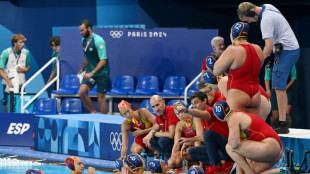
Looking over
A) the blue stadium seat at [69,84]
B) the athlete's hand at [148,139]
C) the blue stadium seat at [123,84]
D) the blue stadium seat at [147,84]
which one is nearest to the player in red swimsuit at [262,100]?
the athlete's hand at [148,139]

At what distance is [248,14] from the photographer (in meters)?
7.88

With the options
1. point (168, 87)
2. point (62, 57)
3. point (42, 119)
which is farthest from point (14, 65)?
point (168, 87)

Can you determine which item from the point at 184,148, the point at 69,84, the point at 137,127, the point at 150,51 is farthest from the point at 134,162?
the point at 69,84

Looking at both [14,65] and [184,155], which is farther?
[14,65]

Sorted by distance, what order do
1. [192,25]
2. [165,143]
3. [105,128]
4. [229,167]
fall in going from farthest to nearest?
[192,25] < [105,128] < [165,143] < [229,167]

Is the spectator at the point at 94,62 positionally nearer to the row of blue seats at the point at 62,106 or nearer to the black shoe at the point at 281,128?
the row of blue seats at the point at 62,106

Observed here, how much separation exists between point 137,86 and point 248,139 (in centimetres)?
637

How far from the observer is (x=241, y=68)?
299 inches

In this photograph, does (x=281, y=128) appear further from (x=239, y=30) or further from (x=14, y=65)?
(x=14, y=65)

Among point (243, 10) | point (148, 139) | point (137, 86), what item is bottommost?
point (148, 139)

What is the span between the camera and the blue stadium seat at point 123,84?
1366 cm

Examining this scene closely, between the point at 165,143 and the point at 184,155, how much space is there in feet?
1.44

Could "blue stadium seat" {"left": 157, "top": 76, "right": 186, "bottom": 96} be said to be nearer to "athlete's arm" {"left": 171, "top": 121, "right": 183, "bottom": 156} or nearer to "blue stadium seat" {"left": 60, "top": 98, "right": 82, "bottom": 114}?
"blue stadium seat" {"left": 60, "top": 98, "right": 82, "bottom": 114}

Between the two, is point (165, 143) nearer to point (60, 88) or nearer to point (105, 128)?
point (105, 128)
